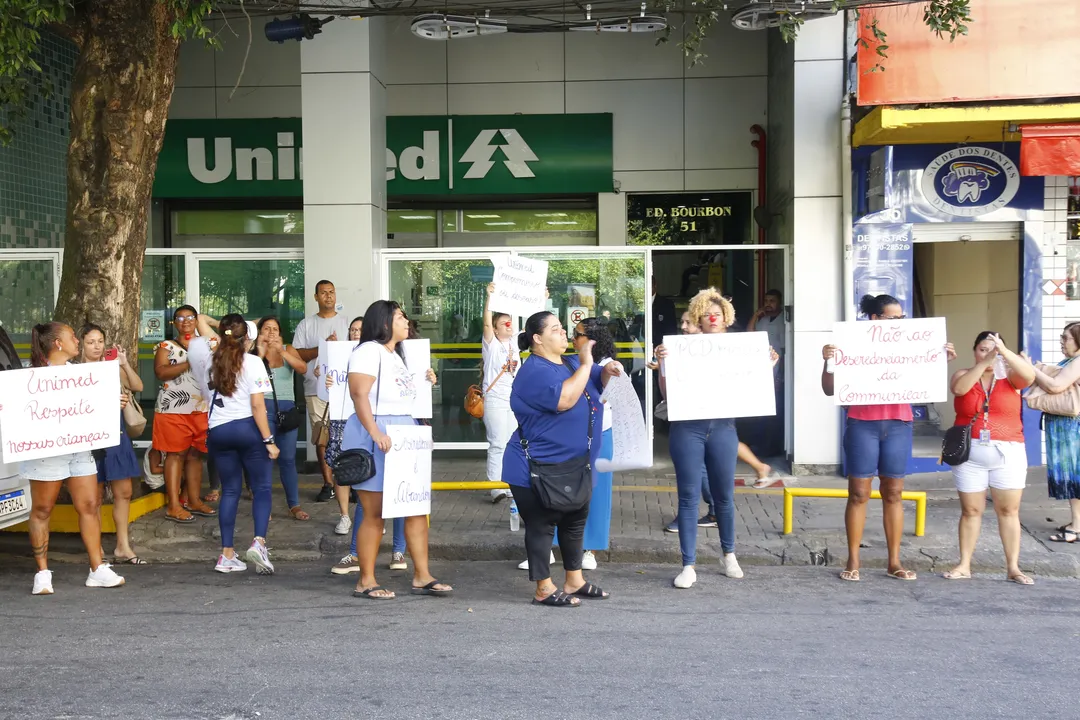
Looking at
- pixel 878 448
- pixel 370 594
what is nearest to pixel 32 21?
pixel 370 594

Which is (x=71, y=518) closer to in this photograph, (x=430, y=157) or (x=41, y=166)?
(x=41, y=166)

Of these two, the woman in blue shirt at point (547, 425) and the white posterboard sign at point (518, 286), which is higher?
the white posterboard sign at point (518, 286)

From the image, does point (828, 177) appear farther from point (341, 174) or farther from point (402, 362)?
point (402, 362)

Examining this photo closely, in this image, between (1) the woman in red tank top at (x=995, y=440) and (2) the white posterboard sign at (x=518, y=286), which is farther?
(2) the white posterboard sign at (x=518, y=286)

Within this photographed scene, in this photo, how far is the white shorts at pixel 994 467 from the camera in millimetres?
6727

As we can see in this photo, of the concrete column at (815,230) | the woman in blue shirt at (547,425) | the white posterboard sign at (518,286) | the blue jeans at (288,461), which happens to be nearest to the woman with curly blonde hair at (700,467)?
the woman in blue shirt at (547,425)

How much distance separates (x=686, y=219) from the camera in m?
13.5

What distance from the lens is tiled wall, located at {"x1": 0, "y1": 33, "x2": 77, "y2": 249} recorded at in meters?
12.5

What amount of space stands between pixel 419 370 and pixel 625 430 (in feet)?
4.72

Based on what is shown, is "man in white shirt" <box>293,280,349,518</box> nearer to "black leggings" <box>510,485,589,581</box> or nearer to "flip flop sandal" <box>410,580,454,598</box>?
"flip flop sandal" <box>410,580,454,598</box>

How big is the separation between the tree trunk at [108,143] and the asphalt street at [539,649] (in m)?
2.32

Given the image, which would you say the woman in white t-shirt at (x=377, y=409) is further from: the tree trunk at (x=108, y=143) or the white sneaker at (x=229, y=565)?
the tree trunk at (x=108, y=143)

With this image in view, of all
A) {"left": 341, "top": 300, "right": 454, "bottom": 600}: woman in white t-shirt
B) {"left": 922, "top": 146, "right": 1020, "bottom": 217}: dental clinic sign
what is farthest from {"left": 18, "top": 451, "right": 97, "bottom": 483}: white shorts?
{"left": 922, "top": 146, "right": 1020, "bottom": 217}: dental clinic sign

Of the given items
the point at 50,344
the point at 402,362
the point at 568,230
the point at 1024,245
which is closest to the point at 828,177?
the point at 1024,245
